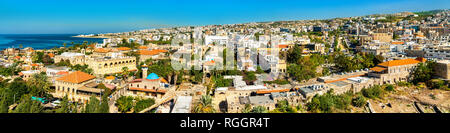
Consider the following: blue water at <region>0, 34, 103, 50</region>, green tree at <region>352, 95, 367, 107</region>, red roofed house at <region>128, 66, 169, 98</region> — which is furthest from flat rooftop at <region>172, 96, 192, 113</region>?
blue water at <region>0, 34, 103, 50</region>

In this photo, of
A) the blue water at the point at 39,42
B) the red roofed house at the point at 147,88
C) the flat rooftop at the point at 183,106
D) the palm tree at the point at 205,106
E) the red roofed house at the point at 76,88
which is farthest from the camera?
the blue water at the point at 39,42

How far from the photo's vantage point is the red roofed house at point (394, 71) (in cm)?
1627

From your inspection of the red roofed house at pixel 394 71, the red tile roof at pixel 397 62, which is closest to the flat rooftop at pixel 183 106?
the red roofed house at pixel 394 71

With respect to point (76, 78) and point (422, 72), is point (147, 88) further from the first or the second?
point (422, 72)

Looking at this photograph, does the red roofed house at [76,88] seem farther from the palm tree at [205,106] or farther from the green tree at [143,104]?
the palm tree at [205,106]

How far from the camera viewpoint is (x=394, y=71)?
16.7 meters

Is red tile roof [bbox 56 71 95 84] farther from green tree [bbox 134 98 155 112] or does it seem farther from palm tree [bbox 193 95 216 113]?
palm tree [bbox 193 95 216 113]

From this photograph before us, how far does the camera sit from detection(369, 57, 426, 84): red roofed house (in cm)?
1627

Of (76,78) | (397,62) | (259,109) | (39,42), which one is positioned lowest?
(259,109)

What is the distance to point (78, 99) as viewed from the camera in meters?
14.2

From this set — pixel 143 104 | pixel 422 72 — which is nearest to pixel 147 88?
pixel 143 104

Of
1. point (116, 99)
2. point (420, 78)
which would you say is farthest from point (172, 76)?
point (420, 78)
